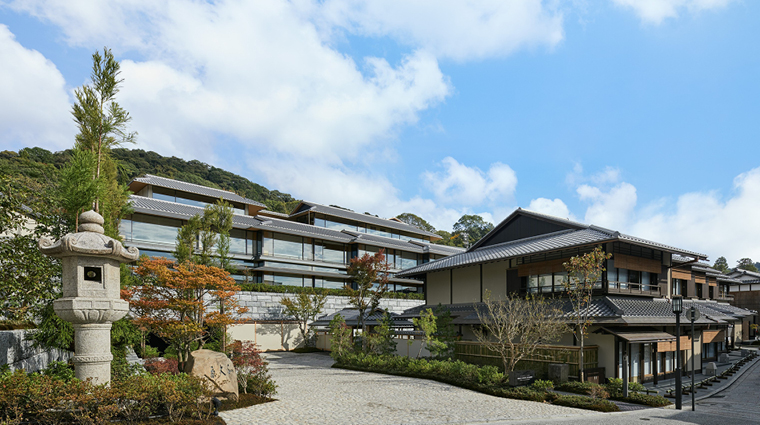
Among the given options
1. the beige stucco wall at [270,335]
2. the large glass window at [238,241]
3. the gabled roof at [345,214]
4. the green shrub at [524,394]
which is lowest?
the beige stucco wall at [270,335]

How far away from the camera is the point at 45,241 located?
10094 millimetres

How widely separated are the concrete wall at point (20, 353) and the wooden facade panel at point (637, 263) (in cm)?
2248

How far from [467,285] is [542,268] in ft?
19.0

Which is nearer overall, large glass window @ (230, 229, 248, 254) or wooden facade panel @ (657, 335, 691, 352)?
wooden facade panel @ (657, 335, 691, 352)

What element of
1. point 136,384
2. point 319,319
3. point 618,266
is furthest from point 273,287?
point 136,384

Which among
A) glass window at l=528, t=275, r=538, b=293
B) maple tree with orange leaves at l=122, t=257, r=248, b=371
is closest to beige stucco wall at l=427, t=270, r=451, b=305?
glass window at l=528, t=275, r=538, b=293

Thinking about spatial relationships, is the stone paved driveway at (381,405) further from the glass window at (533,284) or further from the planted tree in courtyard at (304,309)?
the planted tree in courtyard at (304,309)

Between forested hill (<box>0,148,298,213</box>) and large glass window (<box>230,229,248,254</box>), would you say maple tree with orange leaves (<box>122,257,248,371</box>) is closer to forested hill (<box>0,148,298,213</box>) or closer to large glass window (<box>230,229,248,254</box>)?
large glass window (<box>230,229,248,254</box>)

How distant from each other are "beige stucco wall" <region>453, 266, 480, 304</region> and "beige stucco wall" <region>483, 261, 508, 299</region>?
0.69 metres

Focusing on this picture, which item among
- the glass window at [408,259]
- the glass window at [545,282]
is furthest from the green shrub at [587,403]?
the glass window at [408,259]

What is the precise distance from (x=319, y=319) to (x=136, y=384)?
26940 millimetres

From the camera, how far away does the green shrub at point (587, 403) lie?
14.3m

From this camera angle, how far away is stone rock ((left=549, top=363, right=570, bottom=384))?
18319 mm

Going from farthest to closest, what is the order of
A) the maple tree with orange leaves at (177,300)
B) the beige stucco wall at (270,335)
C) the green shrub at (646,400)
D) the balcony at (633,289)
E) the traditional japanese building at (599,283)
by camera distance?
the beige stucco wall at (270,335)
the balcony at (633,289)
the maple tree with orange leaves at (177,300)
the traditional japanese building at (599,283)
the green shrub at (646,400)
